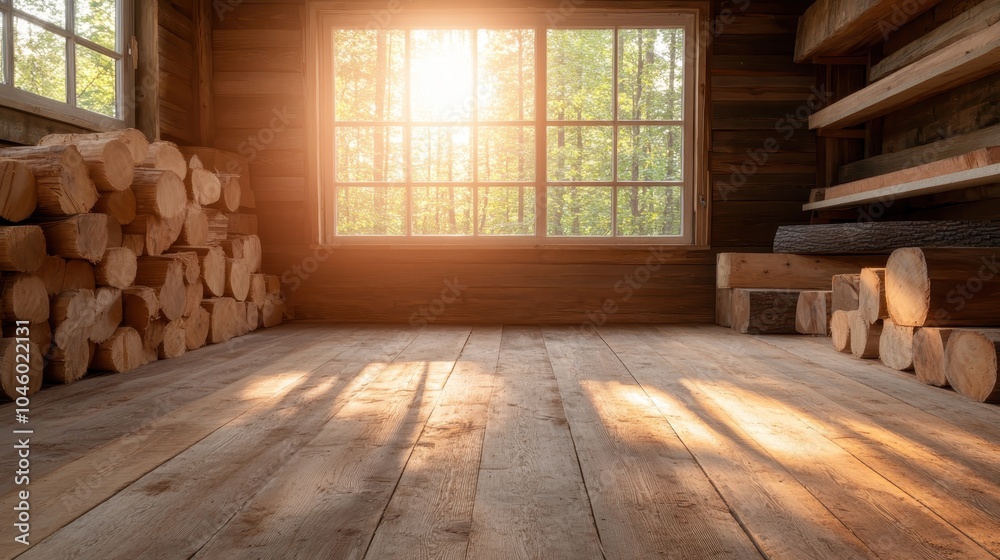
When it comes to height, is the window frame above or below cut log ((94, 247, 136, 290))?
above

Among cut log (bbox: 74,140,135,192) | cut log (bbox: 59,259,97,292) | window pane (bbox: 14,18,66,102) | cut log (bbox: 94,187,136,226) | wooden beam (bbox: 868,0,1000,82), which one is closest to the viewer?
cut log (bbox: 59,259,97,292)

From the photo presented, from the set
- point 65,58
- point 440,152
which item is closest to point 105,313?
point 65,58

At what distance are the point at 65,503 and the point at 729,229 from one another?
4094 mm

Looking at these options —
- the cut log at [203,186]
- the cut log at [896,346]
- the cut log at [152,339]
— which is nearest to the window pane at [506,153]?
the cut log at [203,186]

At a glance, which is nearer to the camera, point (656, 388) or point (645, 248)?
point (656, 388)

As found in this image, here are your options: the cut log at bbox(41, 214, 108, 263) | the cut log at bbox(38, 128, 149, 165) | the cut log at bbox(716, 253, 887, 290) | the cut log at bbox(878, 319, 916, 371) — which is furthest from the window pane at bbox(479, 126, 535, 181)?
the cut log at bbox(41, 214, 108, 263)

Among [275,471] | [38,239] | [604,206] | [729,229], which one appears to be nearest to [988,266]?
[729,229]

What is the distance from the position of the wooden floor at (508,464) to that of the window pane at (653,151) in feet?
6.57

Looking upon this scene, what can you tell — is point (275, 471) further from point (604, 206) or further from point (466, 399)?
point (604, 206)

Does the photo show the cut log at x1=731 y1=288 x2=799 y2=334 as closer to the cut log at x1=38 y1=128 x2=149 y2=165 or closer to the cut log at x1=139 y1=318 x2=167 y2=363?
the cut log at x1=139 y1=318 x2=167 y2=363

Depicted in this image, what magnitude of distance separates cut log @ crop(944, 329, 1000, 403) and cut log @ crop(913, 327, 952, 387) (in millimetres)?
30

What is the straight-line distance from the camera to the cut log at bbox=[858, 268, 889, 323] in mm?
2979

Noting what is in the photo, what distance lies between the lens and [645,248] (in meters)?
4.59

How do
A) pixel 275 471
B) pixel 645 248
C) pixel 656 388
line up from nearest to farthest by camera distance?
pixel 275 471 → pixel 656 388 → pixel 645 248
